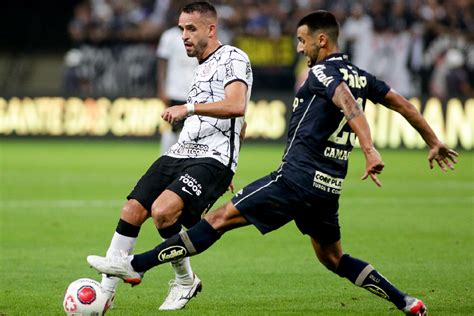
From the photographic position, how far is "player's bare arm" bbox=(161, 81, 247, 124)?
7359mm

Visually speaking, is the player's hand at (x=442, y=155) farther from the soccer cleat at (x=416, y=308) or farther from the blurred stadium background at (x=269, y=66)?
the blurred stadium background at (x=269, y=66)

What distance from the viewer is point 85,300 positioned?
288 inches

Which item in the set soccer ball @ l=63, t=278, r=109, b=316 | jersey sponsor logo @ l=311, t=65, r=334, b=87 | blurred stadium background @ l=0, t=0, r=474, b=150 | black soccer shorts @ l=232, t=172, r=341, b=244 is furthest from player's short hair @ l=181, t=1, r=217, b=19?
blurred stadium background @ l=0, t=0, r=474, b=150

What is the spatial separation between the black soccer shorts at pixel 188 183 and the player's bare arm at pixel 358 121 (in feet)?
4.22

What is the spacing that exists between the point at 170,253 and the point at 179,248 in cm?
7

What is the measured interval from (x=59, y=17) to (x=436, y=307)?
29575 millimetres

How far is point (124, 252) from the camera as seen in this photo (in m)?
7.78

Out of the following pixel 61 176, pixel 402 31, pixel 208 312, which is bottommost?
pixel 61 176

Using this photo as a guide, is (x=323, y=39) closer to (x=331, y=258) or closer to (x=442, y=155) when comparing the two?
(x=442, y=155)

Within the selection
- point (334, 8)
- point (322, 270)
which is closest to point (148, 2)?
point (334, 8)

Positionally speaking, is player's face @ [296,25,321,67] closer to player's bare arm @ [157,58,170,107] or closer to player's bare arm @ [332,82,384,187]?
player's bare arm @ [332,82,384,187]

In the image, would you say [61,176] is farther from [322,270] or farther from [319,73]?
[319,73]

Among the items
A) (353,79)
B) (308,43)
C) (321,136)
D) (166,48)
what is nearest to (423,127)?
(353,79)

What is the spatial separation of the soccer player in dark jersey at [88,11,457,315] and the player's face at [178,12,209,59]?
3.13ft
